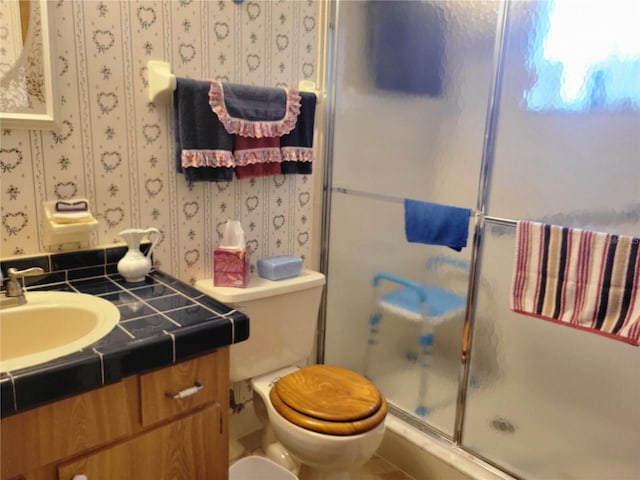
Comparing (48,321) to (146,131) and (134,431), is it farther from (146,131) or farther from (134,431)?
(146,131)

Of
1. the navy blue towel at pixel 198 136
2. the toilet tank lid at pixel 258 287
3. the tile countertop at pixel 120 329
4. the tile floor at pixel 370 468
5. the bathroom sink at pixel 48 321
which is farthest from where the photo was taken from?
the tile floor at pixel 370 468

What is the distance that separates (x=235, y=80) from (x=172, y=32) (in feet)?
0.83

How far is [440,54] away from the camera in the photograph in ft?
5.25

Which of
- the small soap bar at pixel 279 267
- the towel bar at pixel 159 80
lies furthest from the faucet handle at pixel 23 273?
the small soap bar at pixel 279 267

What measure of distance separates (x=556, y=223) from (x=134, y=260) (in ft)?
3.90

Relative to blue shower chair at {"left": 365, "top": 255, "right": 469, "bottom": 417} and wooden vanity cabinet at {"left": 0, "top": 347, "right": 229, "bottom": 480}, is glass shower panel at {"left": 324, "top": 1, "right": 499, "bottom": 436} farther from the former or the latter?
wooden vanity cabinet at {"left": 0, "top": 347, "right": 229, "bottom": 480}

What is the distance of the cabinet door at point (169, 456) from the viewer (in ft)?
3.21

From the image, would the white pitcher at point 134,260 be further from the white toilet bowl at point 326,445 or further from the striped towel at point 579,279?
the striped towel at point 579,279

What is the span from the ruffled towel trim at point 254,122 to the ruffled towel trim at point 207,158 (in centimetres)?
8

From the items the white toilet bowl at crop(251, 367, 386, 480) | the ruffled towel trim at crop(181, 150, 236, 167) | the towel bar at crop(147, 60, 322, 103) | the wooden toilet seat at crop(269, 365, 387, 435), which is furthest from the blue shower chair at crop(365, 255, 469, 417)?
the towel bar at crop(147, 60, 322, 103)

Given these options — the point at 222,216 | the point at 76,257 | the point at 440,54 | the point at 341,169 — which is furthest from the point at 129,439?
the point at 440,54

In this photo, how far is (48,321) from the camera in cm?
117

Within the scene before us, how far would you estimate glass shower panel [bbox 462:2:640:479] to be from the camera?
1.28 metres

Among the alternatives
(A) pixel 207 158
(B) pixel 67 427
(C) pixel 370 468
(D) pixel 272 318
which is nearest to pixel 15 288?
(B) pixel 67 427
